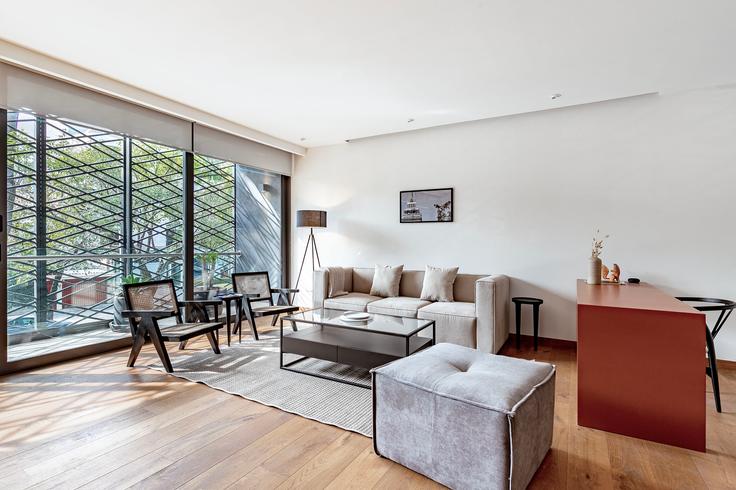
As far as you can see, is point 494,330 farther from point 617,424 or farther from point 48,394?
point 48,394

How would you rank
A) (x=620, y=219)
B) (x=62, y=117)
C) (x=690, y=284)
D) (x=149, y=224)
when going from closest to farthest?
(x=62, y=117) < (x=690, y=284) < (x=620, y=219) < (x=149, y=224)

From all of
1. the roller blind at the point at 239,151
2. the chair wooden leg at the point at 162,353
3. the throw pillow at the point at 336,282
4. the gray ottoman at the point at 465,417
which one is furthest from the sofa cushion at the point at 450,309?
the roller blind at the point at 239,151

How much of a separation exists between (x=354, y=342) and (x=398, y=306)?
1008 mm

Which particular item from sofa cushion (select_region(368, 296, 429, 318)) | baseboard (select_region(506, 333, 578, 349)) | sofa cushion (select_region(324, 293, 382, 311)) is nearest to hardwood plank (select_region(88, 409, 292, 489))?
sofa cushion (select_region(368, 296, 429, 318))

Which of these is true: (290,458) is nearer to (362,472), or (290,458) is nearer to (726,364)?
(362,472)

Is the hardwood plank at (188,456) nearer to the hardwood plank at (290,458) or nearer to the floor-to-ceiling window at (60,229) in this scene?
the hardwood plank at (290,458)

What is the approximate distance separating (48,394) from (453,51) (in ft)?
12.9

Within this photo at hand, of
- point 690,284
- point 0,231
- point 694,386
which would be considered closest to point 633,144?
point 690,284

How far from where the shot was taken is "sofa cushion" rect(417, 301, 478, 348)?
364 centimetres

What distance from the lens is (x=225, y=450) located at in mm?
2021

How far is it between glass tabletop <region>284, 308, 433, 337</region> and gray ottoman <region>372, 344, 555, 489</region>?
923 mm

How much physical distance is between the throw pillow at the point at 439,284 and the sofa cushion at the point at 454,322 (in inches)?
12.2

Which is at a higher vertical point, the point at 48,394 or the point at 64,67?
the point at 64,67

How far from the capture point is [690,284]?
354 cm
